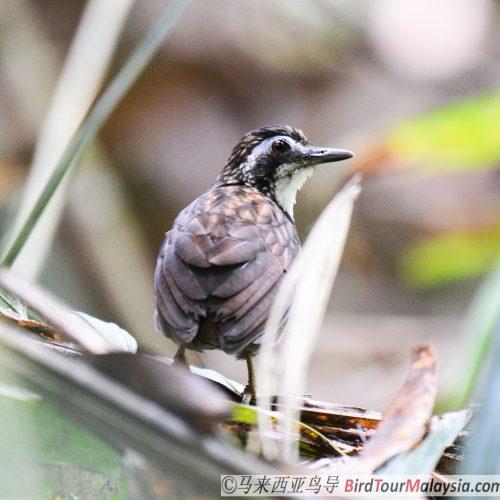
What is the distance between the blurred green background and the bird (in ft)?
14.3

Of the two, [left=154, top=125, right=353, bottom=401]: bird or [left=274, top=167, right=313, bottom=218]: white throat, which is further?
[left=274, top=167, right=313, bottom=218]: white throat

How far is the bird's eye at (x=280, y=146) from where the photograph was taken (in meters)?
5.13

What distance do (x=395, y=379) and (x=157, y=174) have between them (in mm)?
4195

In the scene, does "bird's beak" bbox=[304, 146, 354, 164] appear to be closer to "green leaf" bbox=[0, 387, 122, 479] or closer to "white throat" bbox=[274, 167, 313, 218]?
"white throat" bbox=[274, 167, 313, 218]

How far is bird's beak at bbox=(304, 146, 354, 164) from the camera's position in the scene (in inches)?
197

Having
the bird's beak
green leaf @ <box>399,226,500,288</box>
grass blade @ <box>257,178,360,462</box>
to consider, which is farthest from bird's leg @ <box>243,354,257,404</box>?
green leaf @ <box>399,226,500,288</box>

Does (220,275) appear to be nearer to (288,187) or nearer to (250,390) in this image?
(250,390)

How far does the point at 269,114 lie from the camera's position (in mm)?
10477

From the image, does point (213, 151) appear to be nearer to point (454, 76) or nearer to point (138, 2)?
point (138, 2)

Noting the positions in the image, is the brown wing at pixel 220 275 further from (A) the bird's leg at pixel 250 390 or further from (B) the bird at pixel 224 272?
(A) the bird's leg at pixel 250 390

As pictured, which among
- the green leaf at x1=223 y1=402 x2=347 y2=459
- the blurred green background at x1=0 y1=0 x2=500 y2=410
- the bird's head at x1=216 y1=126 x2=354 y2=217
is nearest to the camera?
the green leaf at x1=223 y1=402 x2=347 y2=459

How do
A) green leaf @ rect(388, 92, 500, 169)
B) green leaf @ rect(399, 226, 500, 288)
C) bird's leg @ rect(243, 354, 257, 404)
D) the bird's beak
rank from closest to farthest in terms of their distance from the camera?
bird's leg @ rect(243, 354, 257, 404), green leaf @ rect(388, 92, 500, 169), the bird's beak, green leaf @ rect(399, 226, 500, 288)

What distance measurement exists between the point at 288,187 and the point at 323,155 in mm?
289
